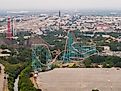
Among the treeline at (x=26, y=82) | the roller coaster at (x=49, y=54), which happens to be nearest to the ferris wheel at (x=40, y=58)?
the roller coaster at (x=49, y=54)

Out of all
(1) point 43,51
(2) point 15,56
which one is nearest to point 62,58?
(1) point 43,51

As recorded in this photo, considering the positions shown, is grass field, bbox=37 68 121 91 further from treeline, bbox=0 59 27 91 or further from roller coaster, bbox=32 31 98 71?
treeline, bbox=0 59 27 91

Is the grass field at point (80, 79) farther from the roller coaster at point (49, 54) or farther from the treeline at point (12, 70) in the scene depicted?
the treeline at point (12, 70)

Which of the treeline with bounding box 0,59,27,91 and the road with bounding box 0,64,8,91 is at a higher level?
the road with bounding box 0,64,8,91

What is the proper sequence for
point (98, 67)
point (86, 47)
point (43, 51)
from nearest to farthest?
point (98, 67)
point (43, 51)
point (86, 47)

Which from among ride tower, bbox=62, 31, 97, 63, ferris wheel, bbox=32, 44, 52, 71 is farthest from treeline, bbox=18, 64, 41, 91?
ride tower, bbox=62, 31, 97, 63

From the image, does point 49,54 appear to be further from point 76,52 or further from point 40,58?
point 76,52

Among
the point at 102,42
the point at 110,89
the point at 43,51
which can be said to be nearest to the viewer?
the point at 110,89

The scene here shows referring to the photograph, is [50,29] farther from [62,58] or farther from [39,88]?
[39,88]
